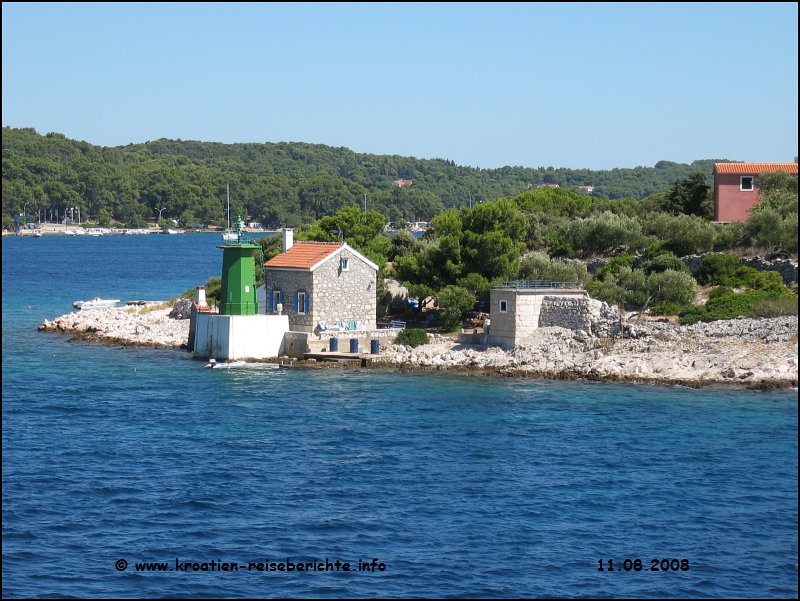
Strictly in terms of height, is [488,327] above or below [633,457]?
above

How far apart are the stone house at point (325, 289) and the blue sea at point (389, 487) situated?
315 cm

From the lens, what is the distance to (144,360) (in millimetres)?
42656

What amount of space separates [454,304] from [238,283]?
8359 millimetres

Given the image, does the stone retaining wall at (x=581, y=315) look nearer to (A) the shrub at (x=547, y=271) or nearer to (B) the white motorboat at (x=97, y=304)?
(A) the shrub at (x=547, y=271)

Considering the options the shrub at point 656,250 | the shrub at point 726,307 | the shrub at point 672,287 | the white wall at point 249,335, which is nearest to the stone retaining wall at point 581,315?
the shrub at point 726,307

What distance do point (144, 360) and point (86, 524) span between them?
2053 cm

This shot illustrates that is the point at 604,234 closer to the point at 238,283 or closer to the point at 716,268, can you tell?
the point at 716,268

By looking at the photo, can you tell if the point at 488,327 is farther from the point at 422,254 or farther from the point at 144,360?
the point at 144,360

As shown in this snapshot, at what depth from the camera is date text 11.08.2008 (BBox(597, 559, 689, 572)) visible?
2006 cm

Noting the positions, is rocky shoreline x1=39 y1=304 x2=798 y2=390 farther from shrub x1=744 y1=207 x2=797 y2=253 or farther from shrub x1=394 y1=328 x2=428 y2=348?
shrub x1=744 y1=207 x2=797 y2=253

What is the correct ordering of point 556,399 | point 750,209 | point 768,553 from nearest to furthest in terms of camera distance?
point 768,553 → point 556,399 → point 750,209

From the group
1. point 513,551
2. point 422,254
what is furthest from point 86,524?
point 422,254

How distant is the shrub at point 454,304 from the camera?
1655 inches

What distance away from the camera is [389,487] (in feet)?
82.0
